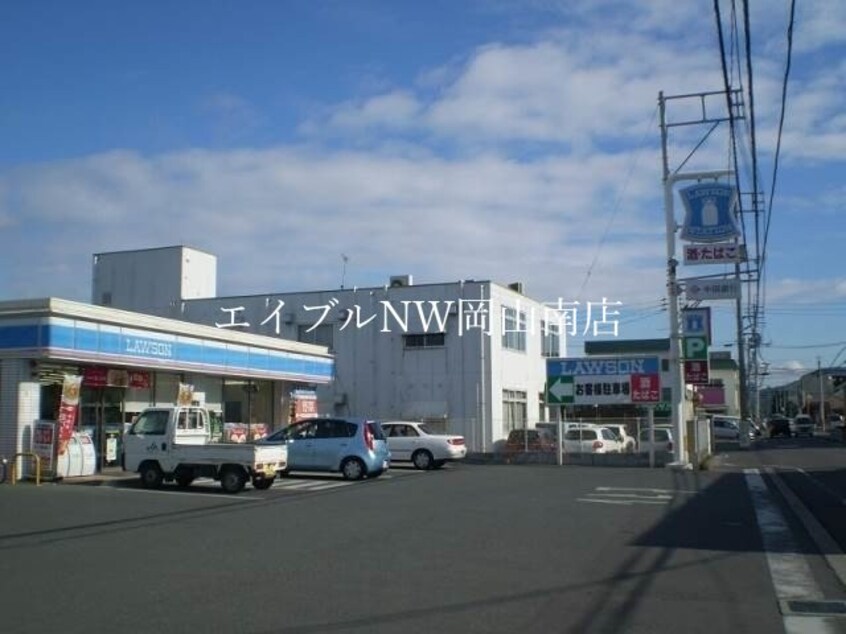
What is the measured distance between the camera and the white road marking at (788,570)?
812 cm

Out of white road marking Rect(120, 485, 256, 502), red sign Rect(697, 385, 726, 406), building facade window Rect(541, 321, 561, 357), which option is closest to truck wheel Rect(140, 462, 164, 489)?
white road marking Rect(120, 485, 256, 502)

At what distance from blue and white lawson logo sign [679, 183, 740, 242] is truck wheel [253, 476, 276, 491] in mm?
15120

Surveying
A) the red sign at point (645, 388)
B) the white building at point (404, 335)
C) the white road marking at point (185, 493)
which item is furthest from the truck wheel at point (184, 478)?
the white building at point (404, 335)

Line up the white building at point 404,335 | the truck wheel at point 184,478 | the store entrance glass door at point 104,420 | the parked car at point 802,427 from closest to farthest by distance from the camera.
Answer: the truck wheel at point 184,478, the store entrance glass door at point 104,420, the white building at point 404,335, the parked car at point 802,427

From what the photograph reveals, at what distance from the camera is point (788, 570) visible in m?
10.9

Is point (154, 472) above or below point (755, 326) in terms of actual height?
below

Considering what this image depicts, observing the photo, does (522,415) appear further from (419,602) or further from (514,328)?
(419,602)

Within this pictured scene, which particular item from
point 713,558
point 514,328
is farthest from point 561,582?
point 514,328

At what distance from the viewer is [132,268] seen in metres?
45.1

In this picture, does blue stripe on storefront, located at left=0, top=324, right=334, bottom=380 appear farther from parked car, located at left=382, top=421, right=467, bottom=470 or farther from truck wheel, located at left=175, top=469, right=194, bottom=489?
parked car, located at left=382, top=421, right=467, bottom=470

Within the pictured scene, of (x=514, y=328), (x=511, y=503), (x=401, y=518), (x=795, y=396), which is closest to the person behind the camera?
(x=401, y=518)

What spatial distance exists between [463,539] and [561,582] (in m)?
3.16

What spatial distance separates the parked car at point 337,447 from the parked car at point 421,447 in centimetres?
447

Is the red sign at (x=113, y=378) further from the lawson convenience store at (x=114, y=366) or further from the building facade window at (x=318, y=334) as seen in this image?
the building facade window at (x=318, y=334)
